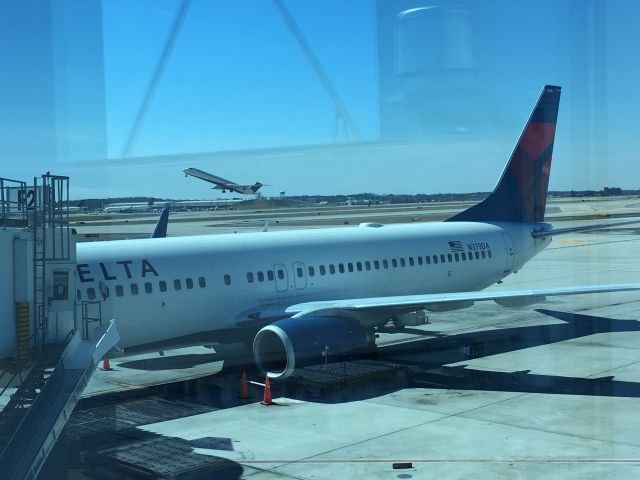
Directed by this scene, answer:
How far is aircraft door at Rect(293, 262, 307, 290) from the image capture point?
1636 cm

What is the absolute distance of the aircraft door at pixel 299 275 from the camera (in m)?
16.4

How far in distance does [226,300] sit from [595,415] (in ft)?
23.6

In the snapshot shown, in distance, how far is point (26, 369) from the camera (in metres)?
8.77

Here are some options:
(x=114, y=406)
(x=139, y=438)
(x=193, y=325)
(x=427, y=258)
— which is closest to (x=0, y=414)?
(x=139, y=438)

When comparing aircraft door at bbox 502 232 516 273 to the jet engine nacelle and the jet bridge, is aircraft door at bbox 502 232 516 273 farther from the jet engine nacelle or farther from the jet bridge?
the jet bridge

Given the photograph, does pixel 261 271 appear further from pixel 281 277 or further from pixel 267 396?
pixel 267 396

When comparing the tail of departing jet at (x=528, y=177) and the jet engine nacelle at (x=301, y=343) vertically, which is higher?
the tail of departing jet at (x=528, y=177)

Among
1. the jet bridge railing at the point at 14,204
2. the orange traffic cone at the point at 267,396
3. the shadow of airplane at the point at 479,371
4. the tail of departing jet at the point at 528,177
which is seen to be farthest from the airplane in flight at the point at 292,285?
the jet bridge railing at the point at 14,204

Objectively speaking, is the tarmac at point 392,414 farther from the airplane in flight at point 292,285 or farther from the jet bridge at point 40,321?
the jet bridge at point 40,321

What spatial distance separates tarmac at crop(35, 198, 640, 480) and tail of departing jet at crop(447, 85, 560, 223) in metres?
4.24

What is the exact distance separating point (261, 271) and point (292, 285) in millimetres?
831

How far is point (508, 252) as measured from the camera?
21406mm

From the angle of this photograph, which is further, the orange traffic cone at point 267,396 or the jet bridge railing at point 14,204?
the orange traffic cone at point 267,396

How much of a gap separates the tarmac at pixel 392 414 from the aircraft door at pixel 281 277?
1861mm
